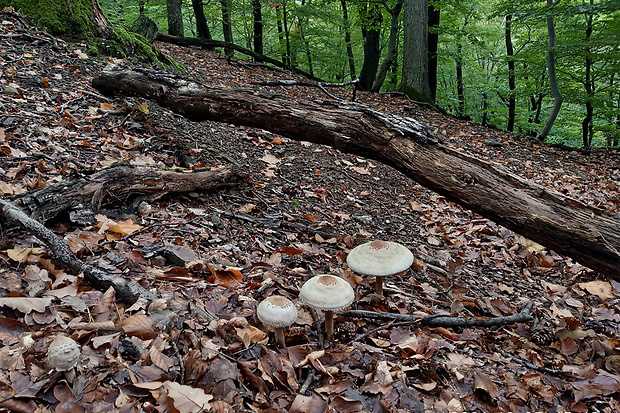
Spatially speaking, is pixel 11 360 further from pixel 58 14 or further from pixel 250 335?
pixel 58 14

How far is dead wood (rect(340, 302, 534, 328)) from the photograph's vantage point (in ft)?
8.53

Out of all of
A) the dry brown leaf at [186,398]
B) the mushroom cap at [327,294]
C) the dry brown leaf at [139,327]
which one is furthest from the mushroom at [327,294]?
the dry brown leaf at [139,327]

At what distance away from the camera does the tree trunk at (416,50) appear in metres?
10.1

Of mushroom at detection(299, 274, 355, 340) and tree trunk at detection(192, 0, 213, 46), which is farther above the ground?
tree trunk at detection(192, 0, 213, 46)

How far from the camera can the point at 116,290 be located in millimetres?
2186

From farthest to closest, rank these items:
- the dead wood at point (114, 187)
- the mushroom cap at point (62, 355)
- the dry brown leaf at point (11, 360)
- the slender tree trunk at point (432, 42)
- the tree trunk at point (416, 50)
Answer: the slender tree trunk at point (432, 42) → the tree trunk at point (416, 50) → the dead wood at point (114, 187) → the dry brown leaf at point (11, 360) → the mushroom cap at point (62, 355)

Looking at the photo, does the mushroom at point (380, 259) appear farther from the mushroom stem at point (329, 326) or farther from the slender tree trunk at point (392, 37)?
the slender tree trunk at point (392, 37)

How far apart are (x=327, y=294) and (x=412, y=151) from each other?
220 cm

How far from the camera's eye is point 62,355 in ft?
4.86

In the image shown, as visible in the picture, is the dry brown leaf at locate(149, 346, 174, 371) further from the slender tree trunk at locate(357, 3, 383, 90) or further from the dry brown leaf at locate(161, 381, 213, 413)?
the slender tree trunk at locate(357, 3, 383, 90)

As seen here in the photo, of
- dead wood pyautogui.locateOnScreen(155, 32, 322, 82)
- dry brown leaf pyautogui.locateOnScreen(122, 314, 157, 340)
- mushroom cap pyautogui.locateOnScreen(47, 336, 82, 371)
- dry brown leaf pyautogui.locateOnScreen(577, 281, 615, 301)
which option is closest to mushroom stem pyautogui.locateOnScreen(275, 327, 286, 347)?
dry brown leaf pyautogui.locateOnScreen(122, 314, 157, 340)

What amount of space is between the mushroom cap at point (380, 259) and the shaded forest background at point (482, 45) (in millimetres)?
8397

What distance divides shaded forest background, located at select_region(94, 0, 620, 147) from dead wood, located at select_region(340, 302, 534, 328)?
26.3 ft

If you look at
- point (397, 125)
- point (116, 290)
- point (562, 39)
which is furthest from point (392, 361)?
point (562, 39)
